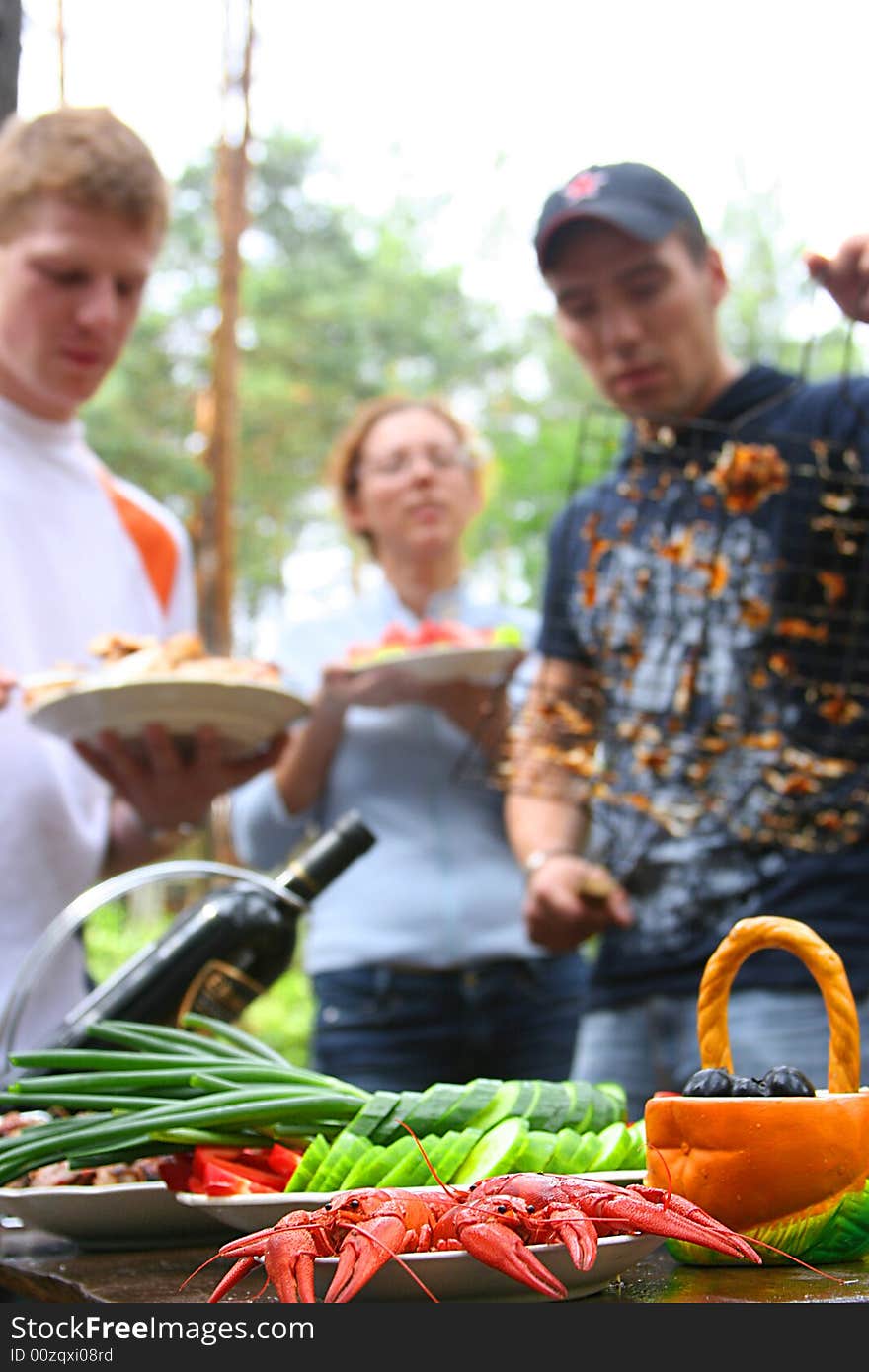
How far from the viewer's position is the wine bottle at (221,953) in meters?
1.54

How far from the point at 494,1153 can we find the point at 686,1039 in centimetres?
138

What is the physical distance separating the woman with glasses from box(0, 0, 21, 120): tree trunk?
103cm

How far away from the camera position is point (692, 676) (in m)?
2.04

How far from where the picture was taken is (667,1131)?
990mm

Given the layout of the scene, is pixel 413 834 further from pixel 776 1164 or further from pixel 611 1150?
pixel 776 1164

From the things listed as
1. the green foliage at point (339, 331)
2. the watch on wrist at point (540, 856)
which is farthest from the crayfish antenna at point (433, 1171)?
the green foliage at point (339, 331)

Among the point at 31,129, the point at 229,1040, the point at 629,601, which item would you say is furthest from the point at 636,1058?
the point at 31,129

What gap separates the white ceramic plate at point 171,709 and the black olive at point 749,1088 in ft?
3.91

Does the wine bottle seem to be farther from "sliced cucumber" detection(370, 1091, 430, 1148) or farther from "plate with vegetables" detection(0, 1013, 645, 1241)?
"sliced cucumber" detection(370, 1091, 430, 1148)

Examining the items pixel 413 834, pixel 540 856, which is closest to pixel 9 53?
pixel 413 834

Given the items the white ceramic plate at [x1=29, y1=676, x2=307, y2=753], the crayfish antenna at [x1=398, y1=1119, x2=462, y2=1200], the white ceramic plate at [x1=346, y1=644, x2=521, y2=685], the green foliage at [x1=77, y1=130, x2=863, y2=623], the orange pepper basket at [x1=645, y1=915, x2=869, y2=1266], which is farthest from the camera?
the green foliage at [x1=77, y1=130, x2=863, y2=623]

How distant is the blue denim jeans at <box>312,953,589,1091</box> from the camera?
103 inches

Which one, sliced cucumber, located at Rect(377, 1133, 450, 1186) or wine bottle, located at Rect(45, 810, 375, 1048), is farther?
wine bottle, located at Rect(45, 810, 375, 1048)

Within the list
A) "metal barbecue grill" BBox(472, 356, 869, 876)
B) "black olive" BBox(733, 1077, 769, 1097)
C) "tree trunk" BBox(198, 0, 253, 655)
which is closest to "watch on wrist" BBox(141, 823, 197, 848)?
"metal barbecue grill" BBox(472, 356, 869, 876)
